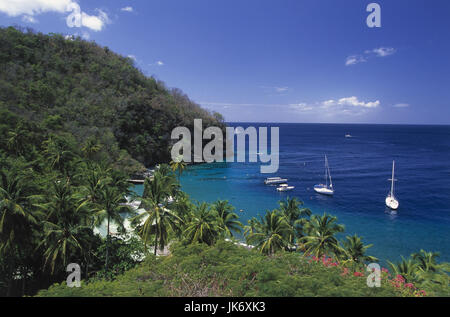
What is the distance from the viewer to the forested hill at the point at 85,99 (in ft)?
181

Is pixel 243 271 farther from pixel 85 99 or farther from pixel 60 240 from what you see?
pixel 85 99

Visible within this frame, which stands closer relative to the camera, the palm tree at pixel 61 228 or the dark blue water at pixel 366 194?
the palm tree at pixel 61 228

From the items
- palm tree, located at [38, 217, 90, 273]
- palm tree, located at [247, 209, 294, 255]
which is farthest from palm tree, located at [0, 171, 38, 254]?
palm tree, located at [247, 209, 294, 255]

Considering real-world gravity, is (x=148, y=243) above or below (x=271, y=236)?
below

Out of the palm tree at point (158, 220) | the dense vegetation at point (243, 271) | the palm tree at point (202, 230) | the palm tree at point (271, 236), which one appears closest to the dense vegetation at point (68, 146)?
the palm tree at point (158, 220)

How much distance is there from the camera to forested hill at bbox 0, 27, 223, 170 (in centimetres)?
5503

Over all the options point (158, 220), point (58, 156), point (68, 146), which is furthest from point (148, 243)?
point (68, 146)

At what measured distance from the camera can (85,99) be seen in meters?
70.9

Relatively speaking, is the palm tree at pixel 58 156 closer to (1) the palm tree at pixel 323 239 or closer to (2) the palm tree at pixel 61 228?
(2) the palm tree at pixel 61 228

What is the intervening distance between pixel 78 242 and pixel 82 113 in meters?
56.2

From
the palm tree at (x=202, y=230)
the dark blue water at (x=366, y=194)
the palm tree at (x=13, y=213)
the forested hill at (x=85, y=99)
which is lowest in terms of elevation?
the dark blue water at (x=366, y=194)

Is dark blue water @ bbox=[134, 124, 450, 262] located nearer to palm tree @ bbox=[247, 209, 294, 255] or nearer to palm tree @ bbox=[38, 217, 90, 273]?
palm tree @ bbox=[247, 209, 294, 255]
